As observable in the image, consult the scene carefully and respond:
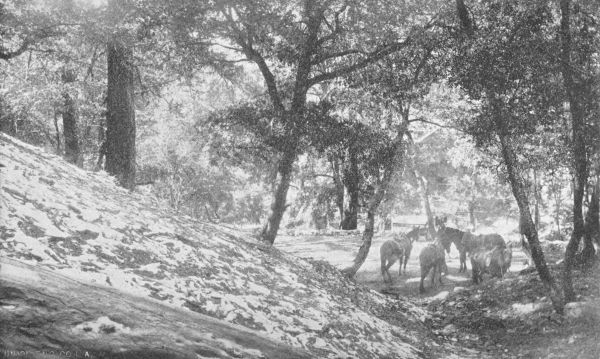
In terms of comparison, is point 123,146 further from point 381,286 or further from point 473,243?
point 473,243

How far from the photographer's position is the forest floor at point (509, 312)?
962cm

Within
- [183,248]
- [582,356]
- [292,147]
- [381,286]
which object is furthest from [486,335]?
[183,248]

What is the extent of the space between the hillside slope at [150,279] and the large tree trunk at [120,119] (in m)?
1.08

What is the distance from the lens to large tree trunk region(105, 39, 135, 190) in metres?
11.1

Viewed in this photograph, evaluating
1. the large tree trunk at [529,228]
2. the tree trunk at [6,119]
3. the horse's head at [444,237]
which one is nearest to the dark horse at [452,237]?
the horse's head at [444,237]

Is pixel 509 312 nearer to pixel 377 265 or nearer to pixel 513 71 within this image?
pixel 513 71

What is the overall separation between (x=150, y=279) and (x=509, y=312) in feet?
32.9

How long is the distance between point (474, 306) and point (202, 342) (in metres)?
11.7

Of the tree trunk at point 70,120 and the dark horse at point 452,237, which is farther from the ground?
the tree trunk at point 70,120

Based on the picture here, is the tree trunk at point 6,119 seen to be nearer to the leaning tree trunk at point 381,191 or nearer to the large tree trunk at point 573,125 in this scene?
the leaning tree trunk at point 381,191

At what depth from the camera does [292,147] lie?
43.6ft

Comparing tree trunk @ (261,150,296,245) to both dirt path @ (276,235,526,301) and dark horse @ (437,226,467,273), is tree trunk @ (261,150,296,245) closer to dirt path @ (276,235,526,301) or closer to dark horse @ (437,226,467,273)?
dirt path @ (276,235,526,301)

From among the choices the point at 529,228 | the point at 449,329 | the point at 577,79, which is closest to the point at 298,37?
the point at 577,79

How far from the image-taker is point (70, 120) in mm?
20406
